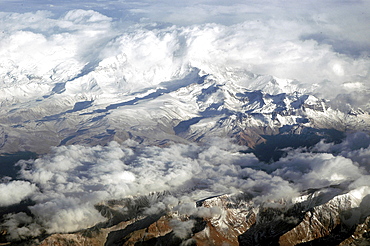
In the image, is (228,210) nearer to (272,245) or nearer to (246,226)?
(246,226)

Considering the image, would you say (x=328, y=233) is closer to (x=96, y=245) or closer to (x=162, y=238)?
(x=162, y=238)

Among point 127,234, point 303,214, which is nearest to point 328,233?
point 303,214

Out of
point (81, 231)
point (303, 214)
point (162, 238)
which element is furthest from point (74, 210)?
point (303, 214)

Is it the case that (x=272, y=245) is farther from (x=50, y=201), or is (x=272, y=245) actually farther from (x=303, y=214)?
(x=50, y=201)

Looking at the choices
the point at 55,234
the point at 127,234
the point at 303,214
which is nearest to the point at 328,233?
the point at 303,214

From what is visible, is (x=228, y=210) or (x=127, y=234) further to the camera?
(x=228, y=210)

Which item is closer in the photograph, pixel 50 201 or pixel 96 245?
pixel 96 245

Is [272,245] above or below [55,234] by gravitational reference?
below
